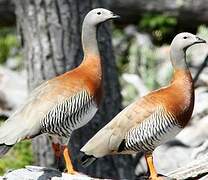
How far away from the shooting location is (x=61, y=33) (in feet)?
25.9

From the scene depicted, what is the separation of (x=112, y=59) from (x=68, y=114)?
2.57 m

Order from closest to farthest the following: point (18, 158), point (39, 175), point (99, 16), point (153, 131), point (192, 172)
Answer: point (153, 131) < point (39, 175) < point (99, 16) < point (192, 172) < point (18, 158)

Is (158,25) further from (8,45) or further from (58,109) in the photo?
(58,109)

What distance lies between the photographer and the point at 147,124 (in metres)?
5.74

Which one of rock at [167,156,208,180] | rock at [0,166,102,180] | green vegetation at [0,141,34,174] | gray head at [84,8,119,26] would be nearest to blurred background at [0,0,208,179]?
green vegetation at [0,141,34,174]

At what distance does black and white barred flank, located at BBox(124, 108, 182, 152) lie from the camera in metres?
5.71

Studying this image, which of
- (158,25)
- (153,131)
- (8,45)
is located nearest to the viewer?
(153,131)

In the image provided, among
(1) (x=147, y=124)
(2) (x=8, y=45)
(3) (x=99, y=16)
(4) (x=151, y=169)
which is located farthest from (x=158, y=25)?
(1) (x=147, y=124)

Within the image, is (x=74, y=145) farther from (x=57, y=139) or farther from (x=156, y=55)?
(x=156, y=55)

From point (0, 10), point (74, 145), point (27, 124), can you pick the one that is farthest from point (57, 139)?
point (0, 10)

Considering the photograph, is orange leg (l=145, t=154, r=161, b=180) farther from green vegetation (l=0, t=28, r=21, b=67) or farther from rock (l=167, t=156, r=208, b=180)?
green vegetation (l=0, t=28, r=21, b=67)

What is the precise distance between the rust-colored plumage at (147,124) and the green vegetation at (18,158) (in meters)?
3.57

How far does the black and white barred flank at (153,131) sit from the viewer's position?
5.71 metres

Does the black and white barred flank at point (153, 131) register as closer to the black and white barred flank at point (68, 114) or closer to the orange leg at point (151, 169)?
the orange leg at point (151, 169)
